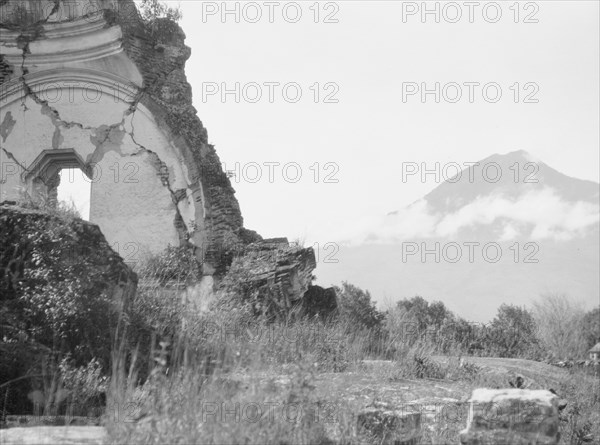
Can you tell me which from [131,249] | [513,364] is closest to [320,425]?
[513,364]

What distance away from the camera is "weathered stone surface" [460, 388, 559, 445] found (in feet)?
18.8

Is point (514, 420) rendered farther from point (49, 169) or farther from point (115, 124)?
point (49, 169)

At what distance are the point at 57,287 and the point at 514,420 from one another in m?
4.32

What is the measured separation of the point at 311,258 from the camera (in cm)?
1312

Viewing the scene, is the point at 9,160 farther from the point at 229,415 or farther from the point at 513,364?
the point at 229,415

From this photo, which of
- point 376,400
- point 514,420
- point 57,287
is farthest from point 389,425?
point 57,287

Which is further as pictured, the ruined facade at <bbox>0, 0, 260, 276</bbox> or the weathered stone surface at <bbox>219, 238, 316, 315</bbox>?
the ruined facade at <bbox>0, 0, 260, 276</bbox>

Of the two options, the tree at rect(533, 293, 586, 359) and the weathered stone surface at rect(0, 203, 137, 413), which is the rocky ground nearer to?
the weathered stone surface at rect(0, 203, 137, 413)

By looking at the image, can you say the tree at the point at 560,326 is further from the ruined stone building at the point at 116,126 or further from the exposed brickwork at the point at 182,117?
the ruined stone building at the point at 116,126

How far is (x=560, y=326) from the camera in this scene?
82.0 feet

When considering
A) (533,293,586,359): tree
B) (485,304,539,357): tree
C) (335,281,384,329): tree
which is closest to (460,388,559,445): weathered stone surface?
(335,281,384,329): tree

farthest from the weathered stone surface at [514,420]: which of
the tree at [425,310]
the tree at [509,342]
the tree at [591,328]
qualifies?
the tree at [591,328]

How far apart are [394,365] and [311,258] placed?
159 inches

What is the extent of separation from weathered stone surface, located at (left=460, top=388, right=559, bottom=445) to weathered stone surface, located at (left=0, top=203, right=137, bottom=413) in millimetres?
3586
